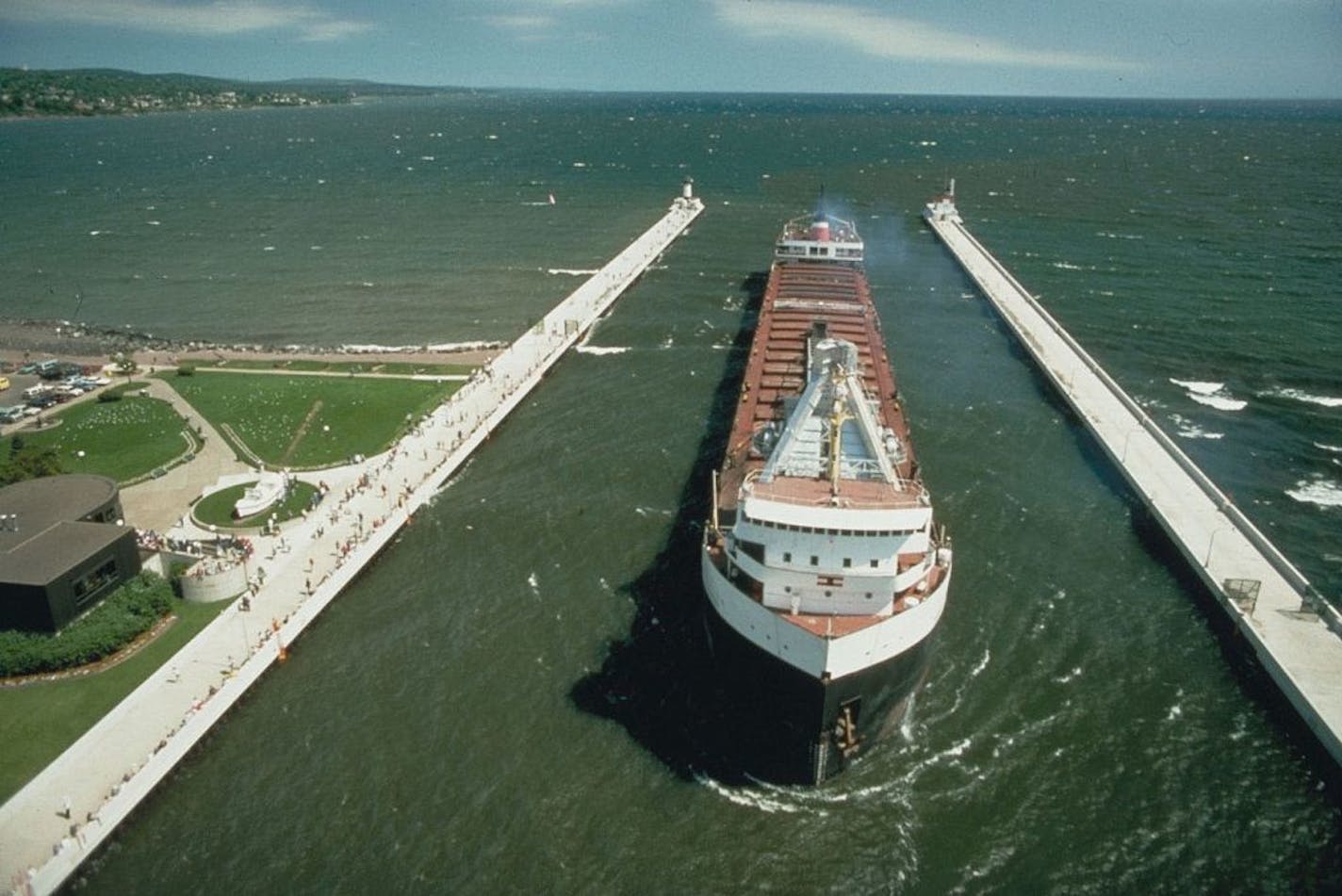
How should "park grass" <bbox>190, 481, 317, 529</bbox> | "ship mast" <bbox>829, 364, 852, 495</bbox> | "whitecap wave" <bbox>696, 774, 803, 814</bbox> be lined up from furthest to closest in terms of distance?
→ 1. "park grass" <bbox>190, 481, 317, 529</bbox>
2. "ship mast" <bbox>829, 364, 852, 495</bbox>
3. "whitecap wave" <bbox>696, 774, 803, 814</bbox>

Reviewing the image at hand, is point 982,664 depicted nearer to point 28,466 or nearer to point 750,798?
point 750,798

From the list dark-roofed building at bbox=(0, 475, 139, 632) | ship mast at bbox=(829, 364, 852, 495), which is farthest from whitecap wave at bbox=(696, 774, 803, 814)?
dark-roofed building at bbox=(0, 475, 139, 632)

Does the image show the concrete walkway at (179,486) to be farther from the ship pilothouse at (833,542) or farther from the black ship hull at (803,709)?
the black ship hull at (803,709)

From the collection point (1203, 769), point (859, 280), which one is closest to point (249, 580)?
point (1203, 769)

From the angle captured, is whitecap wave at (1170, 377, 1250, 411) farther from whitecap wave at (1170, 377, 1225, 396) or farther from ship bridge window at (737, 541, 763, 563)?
ship bridge window at (737, 541, 763, 563)

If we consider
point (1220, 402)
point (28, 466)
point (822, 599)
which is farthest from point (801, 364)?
point (28, 466)

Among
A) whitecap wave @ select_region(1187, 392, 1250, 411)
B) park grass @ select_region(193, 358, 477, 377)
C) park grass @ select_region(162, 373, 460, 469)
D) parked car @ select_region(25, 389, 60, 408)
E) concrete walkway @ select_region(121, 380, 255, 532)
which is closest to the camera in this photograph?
concrete walkway @ select_region(121, 380, 255, 532)
